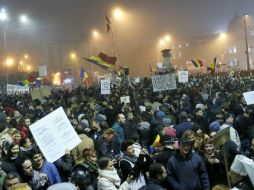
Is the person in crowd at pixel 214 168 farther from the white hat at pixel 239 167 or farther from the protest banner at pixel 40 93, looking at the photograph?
the protest banner at pixel 40 93

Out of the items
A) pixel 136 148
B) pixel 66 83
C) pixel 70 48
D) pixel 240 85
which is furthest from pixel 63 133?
pixel 70 48

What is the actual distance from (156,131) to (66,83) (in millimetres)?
38762

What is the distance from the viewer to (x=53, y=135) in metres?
5.95

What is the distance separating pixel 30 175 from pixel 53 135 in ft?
2.37

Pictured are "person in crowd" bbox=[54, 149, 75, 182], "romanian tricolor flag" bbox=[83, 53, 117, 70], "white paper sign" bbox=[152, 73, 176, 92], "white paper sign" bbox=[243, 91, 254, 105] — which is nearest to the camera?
"person in crowd" bbox=[54, 149, 75, 182]

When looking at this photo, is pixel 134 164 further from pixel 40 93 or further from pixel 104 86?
pixel 40 93

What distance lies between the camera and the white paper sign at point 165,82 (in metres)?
16.0

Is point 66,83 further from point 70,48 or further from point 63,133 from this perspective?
point 63,133

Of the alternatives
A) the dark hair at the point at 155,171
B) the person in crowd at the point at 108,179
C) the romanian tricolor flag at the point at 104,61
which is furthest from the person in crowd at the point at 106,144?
the romanian tricolor flag at the point at 104,61

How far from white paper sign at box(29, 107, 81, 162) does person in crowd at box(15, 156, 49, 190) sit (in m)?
0.33

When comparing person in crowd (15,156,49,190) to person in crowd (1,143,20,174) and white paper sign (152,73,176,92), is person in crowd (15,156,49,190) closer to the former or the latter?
person in crowd (1,143,20,174)

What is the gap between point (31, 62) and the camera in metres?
74.6

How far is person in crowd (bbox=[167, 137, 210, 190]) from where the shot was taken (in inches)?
240

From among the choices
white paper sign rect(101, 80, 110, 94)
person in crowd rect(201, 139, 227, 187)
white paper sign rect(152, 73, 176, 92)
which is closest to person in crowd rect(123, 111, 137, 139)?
person in crowd rect(201, 139, 227, 187)
